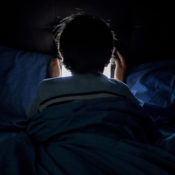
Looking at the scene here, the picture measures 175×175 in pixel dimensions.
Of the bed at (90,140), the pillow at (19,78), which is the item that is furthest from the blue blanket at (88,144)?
the pillow at (19,78)

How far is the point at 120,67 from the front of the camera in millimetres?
1544

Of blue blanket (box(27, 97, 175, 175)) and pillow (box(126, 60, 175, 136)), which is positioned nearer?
blue blanket (box(27, 97, 175, 175))

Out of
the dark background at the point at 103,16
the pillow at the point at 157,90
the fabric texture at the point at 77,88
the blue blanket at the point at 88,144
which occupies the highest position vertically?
the dark background at the point at 103,16

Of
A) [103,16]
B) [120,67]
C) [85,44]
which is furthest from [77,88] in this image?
[103,16]

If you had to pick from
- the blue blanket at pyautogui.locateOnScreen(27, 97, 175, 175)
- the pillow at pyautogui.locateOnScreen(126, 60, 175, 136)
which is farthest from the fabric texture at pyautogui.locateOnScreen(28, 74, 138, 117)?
the pillow at pyautogui.locateOnScreen(126, 60, 175, 136)

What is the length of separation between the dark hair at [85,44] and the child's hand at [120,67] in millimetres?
530

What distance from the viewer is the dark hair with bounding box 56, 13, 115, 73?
3.06ft

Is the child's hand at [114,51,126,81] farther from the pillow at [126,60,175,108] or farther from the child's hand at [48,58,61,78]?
the child's hand at [48,58,61,78]

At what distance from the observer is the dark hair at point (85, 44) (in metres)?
0.93

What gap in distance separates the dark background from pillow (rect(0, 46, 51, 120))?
0.14 m

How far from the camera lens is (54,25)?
1531 millimetres

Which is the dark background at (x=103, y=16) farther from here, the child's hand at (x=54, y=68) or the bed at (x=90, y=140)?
the bed at (x=90, y=140)

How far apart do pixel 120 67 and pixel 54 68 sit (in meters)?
0.43

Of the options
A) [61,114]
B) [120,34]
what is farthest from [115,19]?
[61,114]
